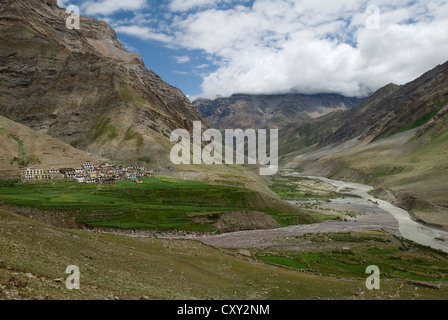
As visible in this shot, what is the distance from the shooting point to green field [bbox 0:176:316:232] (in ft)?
228

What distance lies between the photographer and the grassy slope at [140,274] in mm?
21531

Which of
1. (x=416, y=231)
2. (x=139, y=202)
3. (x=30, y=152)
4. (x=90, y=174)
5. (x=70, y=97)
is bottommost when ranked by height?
(x=416, y=231)

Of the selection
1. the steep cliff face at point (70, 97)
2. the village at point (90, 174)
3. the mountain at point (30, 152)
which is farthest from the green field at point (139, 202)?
the steep cliff face at point (70, 97)

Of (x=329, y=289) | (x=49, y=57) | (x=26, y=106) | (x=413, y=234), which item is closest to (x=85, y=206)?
(x=329, y=289)

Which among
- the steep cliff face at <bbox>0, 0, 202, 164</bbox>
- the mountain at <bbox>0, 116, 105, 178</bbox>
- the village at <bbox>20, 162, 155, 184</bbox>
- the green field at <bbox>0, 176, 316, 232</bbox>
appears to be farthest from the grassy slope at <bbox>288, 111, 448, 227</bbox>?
the mountain at <bbox>0, 116, 105, 178</bbox>

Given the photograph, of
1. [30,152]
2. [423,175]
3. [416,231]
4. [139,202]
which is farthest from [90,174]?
[423,175]

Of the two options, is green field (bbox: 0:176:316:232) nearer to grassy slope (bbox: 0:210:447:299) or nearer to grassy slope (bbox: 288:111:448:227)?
grassy slope (bbox: 0:210:447:299)

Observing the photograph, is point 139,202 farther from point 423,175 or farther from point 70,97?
point 70,97

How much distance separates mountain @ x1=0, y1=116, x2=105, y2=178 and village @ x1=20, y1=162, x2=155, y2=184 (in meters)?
4.81

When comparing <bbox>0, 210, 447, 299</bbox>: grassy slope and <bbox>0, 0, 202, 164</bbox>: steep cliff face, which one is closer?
<bbox>0, 210, 447, 299</bbox>: grassy slope

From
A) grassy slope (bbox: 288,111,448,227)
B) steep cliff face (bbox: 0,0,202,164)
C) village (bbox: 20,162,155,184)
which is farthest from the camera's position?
steep cliff face (bbox: 0,0,202,164)

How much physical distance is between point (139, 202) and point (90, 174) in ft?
103

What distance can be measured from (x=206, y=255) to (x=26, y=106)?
168384 millimetres

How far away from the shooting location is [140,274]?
3088 centimetres
